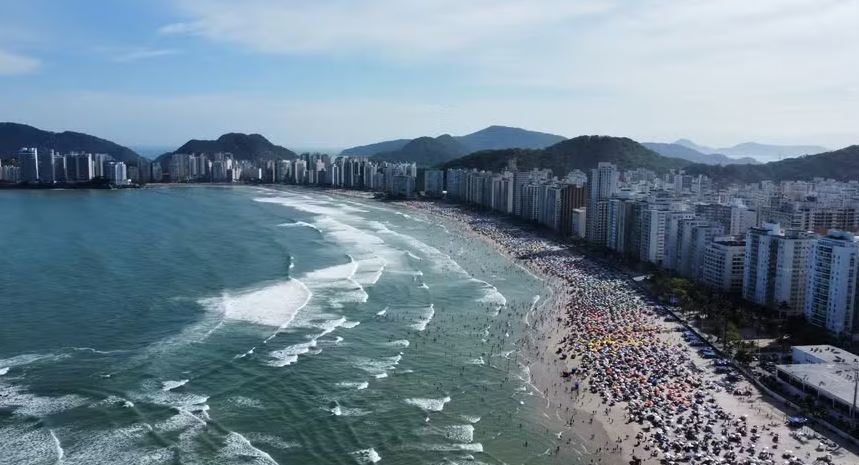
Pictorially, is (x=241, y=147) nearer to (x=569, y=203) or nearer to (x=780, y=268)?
(x=569, y=203)

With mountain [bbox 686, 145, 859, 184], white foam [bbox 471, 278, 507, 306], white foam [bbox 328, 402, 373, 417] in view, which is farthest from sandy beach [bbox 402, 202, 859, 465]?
mountain [bbox 686, 145, 859, 184]

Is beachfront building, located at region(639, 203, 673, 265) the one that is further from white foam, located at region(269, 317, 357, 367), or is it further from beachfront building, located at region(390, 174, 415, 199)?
beachfront building, located at region(390, 174, 415, 199)

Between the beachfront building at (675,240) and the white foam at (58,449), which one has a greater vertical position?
the beachfront building at (675,240)

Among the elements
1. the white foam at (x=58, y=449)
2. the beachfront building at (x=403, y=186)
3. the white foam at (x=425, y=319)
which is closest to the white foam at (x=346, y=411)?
the white foam at (x=58, y=449)

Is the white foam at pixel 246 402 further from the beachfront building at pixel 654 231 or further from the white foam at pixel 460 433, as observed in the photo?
the beachfront building at pixel 654 231

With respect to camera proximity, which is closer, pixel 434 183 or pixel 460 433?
pixel 460 433

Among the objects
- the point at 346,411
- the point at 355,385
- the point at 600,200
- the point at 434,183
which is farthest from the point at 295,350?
the point at 434,183

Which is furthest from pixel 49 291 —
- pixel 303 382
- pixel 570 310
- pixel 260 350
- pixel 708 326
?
pixel 708 326
